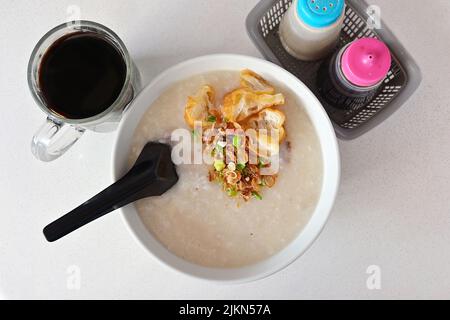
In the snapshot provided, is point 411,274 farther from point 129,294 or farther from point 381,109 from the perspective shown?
point 129,294

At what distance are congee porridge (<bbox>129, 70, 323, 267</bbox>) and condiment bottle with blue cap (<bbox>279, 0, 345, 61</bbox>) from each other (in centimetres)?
9

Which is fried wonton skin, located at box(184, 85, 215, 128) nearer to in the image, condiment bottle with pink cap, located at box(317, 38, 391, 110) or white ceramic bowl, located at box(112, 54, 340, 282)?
white ceramic bowl, located at box(112, 54, 340, 282)

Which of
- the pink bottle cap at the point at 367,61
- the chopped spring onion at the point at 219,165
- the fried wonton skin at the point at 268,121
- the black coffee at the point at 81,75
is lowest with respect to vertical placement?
the chopped spring onion at the point at 219,165

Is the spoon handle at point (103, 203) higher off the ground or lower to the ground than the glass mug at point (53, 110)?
lower

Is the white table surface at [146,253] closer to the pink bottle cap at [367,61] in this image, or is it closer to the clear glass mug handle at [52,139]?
the clear glass mug handle at [52,139]

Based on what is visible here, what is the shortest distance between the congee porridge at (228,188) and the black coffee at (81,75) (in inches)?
3.2

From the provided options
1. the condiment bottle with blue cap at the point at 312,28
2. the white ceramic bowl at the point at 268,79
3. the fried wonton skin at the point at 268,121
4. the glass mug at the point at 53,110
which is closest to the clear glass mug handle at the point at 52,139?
the glass mug at the point at 53,110

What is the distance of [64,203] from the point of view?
2.96 ft

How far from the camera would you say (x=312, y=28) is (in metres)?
0.74

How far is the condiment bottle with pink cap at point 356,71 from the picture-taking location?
695mm

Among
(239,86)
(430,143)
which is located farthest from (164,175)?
(430,143)

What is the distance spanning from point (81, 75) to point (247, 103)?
28 centimetres

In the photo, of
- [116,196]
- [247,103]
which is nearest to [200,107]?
[247,103]

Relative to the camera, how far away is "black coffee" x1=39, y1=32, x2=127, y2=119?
0.77 m
